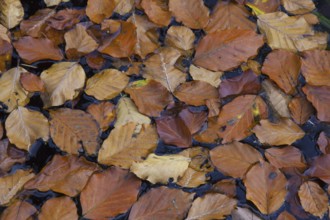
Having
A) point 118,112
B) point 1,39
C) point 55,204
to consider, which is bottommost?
point 55,204

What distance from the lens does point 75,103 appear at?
4.49 ft

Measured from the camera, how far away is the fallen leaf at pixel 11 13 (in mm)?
1494

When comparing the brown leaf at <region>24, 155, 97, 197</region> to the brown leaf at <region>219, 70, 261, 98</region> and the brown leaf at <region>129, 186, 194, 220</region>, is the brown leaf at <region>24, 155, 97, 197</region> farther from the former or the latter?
the brown leaf at <region>219, 70, 261, 98</region>

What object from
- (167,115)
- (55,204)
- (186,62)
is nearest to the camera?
(55,204)

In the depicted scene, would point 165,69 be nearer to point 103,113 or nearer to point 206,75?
point 206,75

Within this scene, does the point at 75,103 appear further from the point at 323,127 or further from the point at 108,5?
the point at 323,127

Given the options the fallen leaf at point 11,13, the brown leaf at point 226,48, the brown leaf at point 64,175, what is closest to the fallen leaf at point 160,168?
the brown leaf at point 64,175

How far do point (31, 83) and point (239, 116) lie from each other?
0.68 metres

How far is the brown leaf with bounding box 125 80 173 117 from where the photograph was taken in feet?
4.40

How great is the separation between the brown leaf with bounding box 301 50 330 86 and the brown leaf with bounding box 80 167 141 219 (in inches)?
25.9

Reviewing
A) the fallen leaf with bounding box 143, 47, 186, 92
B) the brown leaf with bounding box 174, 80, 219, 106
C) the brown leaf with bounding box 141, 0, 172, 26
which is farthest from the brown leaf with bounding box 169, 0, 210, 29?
the brown leaf with bounding box 174, 80, 219, 106

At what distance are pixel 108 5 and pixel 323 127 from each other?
844 millimetres

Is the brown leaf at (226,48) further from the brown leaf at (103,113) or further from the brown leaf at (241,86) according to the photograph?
the brown leaf at (103,113)

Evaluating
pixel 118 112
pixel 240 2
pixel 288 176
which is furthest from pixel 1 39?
pixel 288 176
